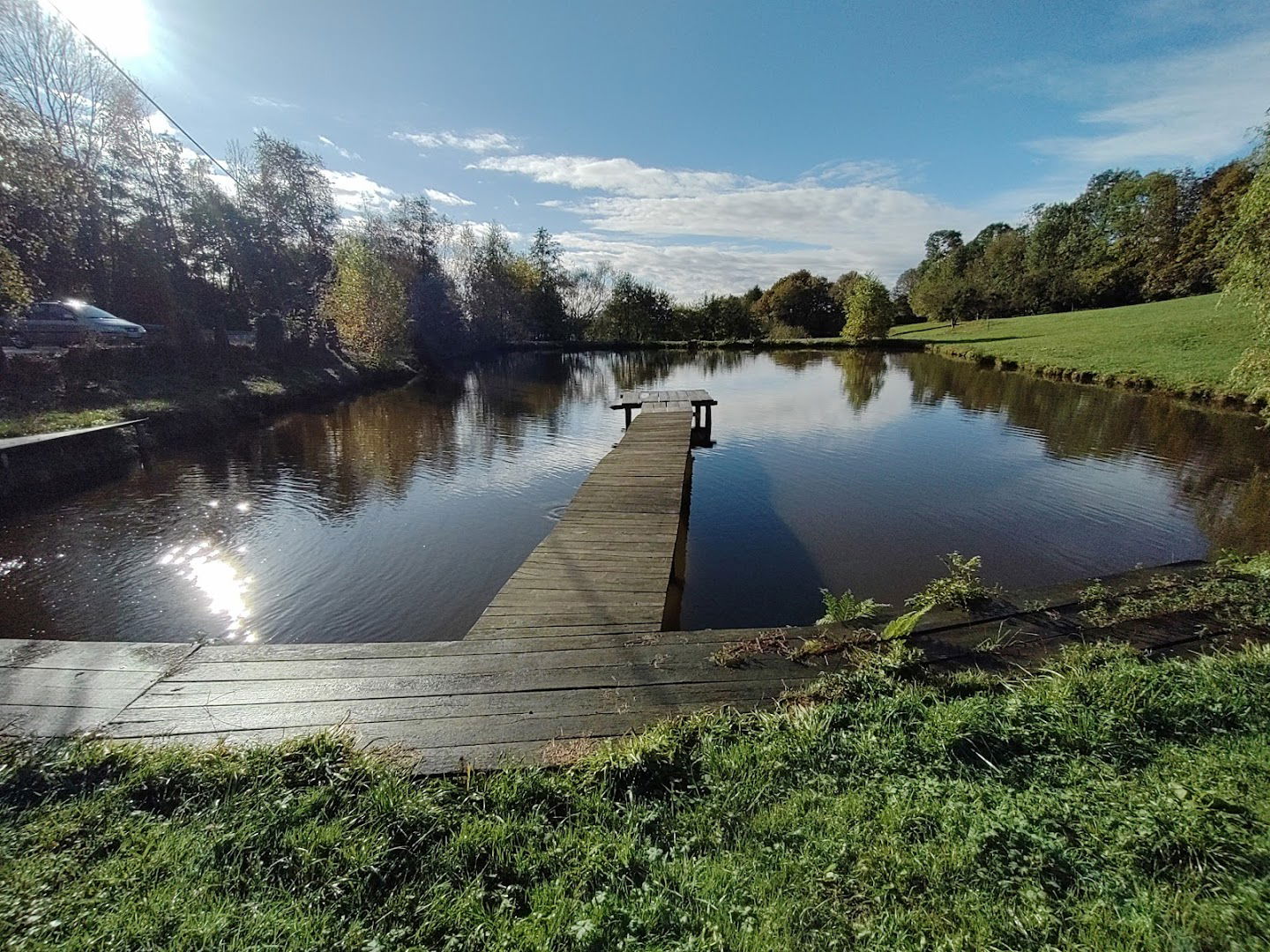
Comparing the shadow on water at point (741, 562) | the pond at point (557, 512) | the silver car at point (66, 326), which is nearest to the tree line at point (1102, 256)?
the pond at point (557, 512)

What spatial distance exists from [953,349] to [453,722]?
46.5 metres

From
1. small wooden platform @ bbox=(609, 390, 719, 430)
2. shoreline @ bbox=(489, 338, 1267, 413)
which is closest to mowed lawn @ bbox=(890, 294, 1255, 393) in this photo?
shoreline @ bbox=(489, 338, 1267, 413)

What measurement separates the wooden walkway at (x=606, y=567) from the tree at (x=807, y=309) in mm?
65310

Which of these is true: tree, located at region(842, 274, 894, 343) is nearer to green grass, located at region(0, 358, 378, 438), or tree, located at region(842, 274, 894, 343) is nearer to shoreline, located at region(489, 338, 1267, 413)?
shoreline, located at region(489, 338, 1267, 413)

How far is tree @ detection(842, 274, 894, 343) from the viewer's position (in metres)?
53.0

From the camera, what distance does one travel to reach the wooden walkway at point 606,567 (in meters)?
4.83

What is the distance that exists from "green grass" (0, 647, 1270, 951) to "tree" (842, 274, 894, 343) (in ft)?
184

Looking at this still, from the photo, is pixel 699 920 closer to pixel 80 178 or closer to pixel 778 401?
pixel 778 401

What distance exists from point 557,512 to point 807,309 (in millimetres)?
69752

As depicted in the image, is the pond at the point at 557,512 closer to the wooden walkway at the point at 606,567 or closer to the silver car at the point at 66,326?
the wooden walkway at the point at 606,567

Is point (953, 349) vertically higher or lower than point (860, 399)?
higher

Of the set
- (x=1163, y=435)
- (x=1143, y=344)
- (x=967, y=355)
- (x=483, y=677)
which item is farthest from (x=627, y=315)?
(x=483, y=677)

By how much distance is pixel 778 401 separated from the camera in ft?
75.5

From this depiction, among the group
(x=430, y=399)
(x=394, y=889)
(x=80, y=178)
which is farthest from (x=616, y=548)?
(x=80, y=178)
